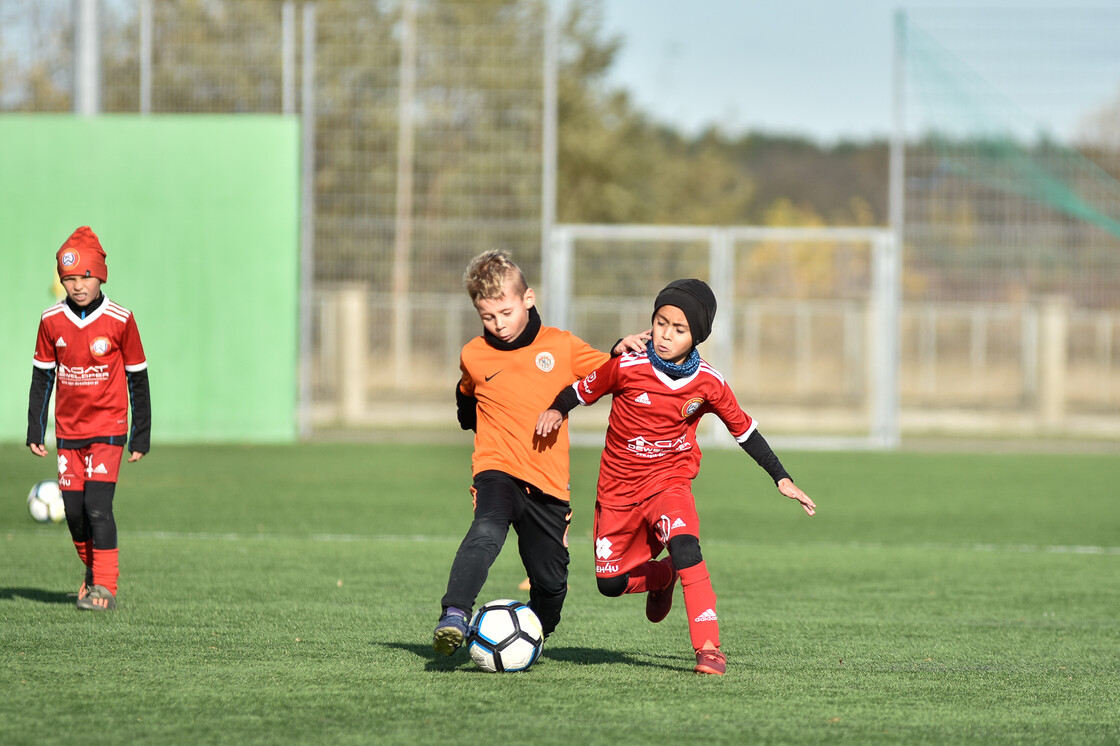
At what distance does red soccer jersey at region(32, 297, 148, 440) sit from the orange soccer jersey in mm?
2162

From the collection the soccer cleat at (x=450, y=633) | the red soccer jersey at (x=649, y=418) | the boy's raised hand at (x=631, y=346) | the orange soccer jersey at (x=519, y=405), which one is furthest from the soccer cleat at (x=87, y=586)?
the boy's raised hand at (x=631, y=346)

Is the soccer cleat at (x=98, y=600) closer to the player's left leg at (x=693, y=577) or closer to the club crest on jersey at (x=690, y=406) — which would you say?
the player's left leg at (x=693, y=577)

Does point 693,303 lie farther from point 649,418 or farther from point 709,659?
point 709,659

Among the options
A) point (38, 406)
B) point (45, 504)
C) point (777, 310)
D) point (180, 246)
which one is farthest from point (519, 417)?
point (777, 310)

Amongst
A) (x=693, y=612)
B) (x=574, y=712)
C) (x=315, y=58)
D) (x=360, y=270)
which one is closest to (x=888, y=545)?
(x=693, y=612)

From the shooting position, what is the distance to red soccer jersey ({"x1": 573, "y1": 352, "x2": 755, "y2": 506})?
5352 millimetres

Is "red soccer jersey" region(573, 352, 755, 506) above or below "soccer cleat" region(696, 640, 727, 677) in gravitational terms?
above

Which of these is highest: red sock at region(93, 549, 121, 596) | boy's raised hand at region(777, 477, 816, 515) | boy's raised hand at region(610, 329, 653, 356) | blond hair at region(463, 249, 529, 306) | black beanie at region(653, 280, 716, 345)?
blond hair at region(463, 249, 529, 306)

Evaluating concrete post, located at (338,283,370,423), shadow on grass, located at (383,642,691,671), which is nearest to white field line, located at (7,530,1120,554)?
shadow on grass, located at (383,642,691,671)

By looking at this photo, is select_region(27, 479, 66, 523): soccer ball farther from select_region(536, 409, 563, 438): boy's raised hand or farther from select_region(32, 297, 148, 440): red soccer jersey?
select_region(536, 409, 563, 438): boy's raised hand

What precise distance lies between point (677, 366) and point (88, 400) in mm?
3151

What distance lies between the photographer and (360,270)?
1927cm

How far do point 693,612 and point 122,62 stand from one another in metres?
16.4

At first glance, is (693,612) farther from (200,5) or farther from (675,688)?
(200,5)
